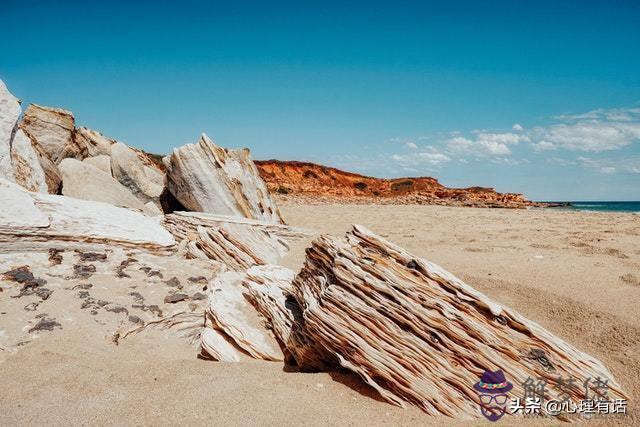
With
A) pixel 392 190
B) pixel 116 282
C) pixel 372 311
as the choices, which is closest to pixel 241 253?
pixel 116 282

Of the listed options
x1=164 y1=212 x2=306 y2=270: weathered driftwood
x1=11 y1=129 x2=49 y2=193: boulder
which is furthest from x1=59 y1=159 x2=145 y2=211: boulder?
x1=164 y1=212 x2=306 y2=270: weathered driftwood

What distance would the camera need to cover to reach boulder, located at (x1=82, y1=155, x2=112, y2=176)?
27.6 ft

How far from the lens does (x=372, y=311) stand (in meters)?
2.15

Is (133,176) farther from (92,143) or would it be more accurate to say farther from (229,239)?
(229,239)

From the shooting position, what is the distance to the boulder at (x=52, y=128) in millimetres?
7574

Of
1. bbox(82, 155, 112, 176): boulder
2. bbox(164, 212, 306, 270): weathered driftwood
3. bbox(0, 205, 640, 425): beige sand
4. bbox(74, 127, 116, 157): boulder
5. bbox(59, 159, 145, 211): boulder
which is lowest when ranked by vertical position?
bbox(0, 205, 640, 425): beige sand

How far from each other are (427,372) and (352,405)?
393mm

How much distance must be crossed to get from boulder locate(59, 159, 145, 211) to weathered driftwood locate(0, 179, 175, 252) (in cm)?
189

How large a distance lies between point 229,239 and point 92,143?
21.8 feet

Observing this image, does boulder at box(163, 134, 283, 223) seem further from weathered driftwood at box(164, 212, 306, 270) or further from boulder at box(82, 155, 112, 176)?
boulder at box(82, 155, 112, 176)

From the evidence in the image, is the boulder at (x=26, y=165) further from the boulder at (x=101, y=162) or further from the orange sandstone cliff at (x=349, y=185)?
the orange sandstone cliff at (x=349, y=185)

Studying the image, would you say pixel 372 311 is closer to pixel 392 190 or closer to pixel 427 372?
pixel 427 372

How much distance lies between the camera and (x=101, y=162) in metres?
8.55

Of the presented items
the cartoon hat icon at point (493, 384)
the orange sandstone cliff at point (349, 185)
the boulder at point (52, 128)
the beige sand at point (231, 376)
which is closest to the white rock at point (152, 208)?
the boulder at point (52, 128)
